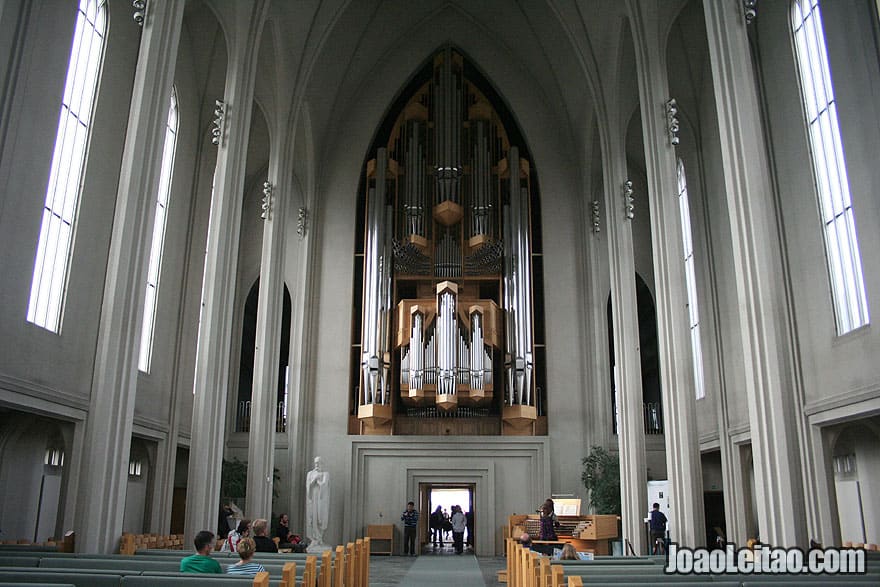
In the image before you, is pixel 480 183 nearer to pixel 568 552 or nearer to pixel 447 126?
pixel 447 126

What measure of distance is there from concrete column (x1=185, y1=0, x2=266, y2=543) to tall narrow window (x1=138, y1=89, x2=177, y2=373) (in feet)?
6.47

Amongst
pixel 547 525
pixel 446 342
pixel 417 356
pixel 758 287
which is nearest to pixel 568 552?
pixel 547 525

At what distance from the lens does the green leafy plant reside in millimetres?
17562

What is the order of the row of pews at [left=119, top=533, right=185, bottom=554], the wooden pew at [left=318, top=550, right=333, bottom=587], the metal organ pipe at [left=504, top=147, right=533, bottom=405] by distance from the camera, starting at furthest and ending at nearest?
1. the metal organ pipe at [left=504, top=147, right=533, bottom=405]
2. the row of pews at [left=119, top=533, right=185, bottom=554]
3. the wooden pew at [left=318, top=550, right=333, bottom=587]

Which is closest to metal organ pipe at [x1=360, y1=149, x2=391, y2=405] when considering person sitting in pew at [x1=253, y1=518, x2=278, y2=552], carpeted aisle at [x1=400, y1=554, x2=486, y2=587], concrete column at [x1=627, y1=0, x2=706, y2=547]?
carpeted aisle at [x1=400, y1=554, x2=486, y2=587]

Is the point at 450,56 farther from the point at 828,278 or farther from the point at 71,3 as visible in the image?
the point at 828,278

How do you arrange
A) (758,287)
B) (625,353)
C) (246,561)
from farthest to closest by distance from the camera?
(625,353)
(758,287)
(246,561)

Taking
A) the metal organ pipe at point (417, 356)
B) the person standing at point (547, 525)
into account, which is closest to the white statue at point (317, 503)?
the metal organ pipe at point (417, 356)

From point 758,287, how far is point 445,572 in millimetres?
8057

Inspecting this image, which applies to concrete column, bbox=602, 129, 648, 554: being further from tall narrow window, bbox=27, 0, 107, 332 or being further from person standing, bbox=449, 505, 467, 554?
tall narrow window, bbox=27, 0, 107, 332

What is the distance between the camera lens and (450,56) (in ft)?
75.3

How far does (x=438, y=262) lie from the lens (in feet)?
69.6

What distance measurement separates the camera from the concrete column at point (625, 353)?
569 inches

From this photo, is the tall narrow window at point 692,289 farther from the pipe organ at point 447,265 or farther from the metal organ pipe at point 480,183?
the metal organ pipe at point 480,183
